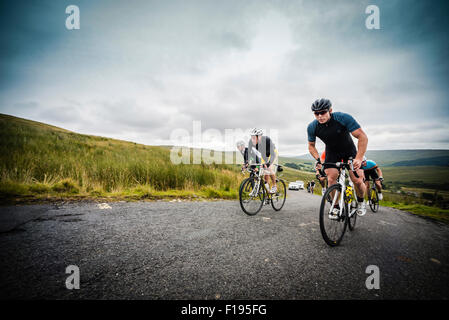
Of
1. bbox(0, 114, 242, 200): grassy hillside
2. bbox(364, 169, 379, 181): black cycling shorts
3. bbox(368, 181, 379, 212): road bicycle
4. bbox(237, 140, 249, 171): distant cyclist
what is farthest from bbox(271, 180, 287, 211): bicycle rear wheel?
bbox(364, 169, 379, 181): black cycling shorts

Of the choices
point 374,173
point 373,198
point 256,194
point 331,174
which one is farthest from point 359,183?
point 374,173

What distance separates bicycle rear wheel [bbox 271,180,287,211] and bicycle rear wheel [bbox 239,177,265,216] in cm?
46

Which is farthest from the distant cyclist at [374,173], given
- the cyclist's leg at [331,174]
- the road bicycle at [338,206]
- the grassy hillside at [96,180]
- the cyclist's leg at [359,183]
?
the grassy hillside at [96,180]

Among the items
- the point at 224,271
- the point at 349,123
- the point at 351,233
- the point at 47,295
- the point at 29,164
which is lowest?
the point at 351,233

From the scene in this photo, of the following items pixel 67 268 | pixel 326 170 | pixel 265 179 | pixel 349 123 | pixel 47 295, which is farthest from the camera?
pixel 265 179

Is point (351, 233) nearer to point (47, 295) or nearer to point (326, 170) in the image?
point (326, 170)

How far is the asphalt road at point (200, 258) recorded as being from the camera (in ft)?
5.46

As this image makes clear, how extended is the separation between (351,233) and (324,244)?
1189 mm

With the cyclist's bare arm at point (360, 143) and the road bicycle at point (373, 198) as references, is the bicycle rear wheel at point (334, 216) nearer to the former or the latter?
the cyclist's bare arm at point (360, 143)

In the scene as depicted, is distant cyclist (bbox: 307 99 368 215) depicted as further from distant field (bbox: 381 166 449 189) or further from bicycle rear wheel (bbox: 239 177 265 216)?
distant field (bbox: 381 166 449 189)

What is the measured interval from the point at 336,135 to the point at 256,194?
2.48 meters

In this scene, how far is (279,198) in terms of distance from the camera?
18.2 ft
